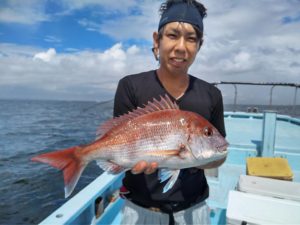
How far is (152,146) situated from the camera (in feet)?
7.06

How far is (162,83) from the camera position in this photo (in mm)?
2619

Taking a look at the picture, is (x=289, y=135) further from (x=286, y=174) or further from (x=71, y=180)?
(x=71, y=180)

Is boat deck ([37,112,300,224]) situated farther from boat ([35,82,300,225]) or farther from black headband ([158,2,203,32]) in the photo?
black headband ([158,2,203,32])

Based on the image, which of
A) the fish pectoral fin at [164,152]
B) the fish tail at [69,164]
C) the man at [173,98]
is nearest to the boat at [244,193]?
the man at [173,98]

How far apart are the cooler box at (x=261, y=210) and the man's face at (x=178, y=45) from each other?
69.6 inches

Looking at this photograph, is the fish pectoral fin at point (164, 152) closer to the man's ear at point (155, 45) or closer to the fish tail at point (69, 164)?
the fish tail at point (69, 164)

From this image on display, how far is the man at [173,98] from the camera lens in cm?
242

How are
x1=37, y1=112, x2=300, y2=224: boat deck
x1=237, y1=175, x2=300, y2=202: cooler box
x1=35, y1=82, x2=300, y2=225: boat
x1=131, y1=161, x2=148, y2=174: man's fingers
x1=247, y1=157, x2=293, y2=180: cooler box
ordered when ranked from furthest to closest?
x1=247, y1=157, x2=293, y2=180: cooler box → x1=37, y1=112, x2=300, y2=224: boat deck → x1=237, y1=175, x2=300, y2=202: cooler box → x1=35, y1=82, x2=300, y2=225: boat → x1=131, y1=161, x2=148, y2=174: man's fingers

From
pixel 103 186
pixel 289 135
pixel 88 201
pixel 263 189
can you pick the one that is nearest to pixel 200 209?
pixel 263 189

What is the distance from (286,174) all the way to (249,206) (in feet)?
4.62

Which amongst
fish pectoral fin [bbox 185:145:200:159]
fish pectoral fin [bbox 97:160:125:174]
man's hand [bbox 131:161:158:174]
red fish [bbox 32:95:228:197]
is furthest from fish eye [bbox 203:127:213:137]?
fish pectoral fin [bbox 97:160:125:174]

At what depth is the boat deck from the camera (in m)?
3.77

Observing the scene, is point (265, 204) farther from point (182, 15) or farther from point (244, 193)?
point (182, 15)

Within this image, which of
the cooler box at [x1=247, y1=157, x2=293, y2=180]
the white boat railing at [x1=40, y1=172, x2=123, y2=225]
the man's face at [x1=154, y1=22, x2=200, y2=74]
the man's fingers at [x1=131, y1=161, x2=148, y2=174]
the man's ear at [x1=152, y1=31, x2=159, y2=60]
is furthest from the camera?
the cooler box at [x1=247, y1=157, x2=293, y2=180]
